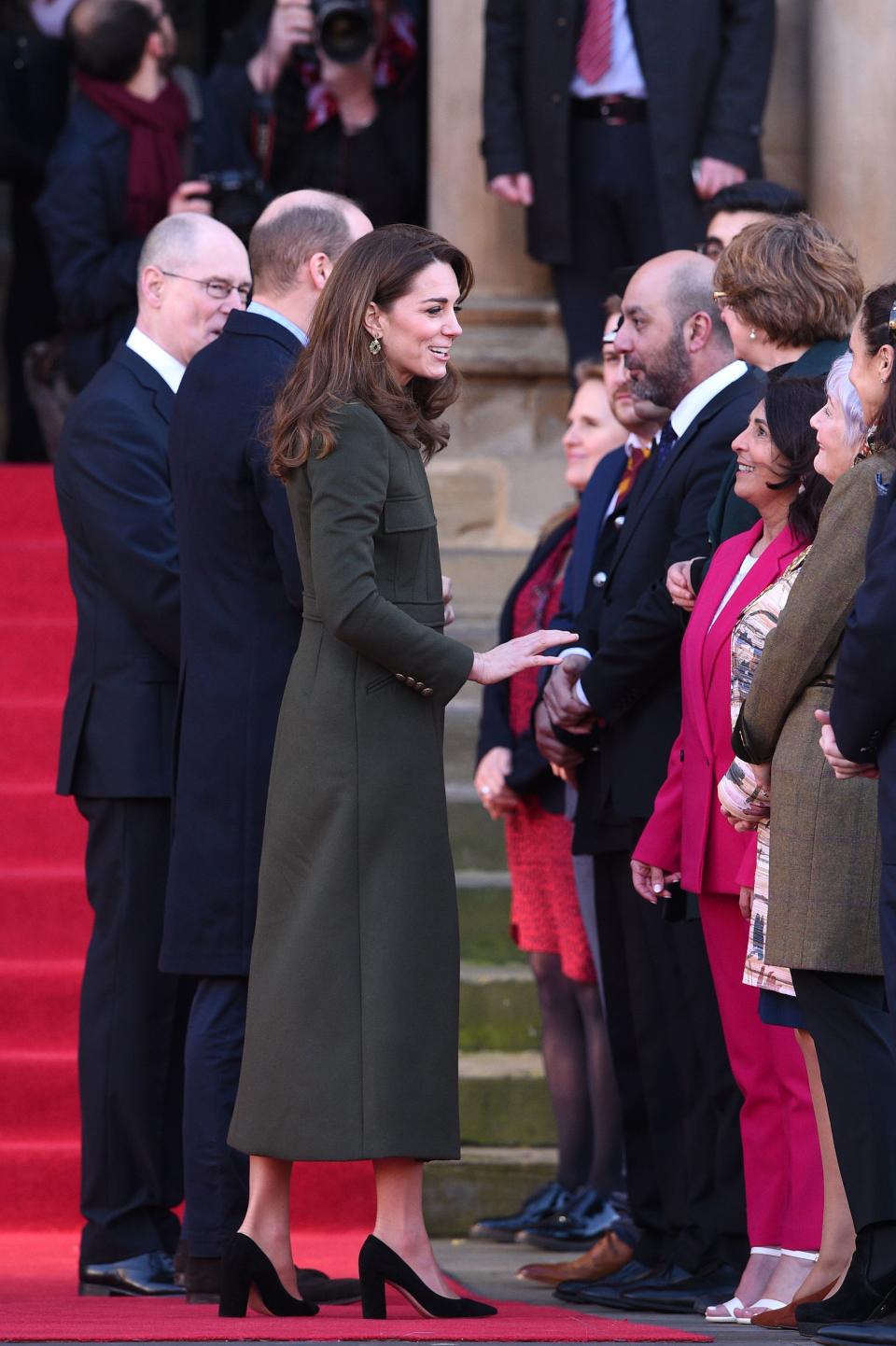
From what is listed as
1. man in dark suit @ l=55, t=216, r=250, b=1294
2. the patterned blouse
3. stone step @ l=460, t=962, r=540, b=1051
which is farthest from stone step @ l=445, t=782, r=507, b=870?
the patterned blouse

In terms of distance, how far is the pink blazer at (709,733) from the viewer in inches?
168

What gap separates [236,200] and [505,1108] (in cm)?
290

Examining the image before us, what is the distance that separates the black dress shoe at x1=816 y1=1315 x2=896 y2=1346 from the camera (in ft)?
11.5

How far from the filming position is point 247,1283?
389cm

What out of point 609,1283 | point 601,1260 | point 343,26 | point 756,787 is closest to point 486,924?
point 601,1260

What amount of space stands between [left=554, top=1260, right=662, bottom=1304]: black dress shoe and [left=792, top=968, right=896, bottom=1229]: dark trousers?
2.80ft

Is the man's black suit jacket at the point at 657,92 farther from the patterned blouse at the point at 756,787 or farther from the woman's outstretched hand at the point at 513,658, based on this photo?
the woman's outstretched hand at the point at 513,658

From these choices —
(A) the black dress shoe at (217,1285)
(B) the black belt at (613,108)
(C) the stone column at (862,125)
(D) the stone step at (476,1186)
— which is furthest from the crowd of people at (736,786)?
(C) the stone column at (862,125)

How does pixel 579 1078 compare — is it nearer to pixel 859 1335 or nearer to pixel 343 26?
pixel 859 1335

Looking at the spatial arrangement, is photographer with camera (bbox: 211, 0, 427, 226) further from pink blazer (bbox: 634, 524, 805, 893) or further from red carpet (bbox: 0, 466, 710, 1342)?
pink blazer (bbox: 634, 524, 805, 893)

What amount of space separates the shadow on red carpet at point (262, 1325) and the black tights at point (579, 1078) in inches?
43.1

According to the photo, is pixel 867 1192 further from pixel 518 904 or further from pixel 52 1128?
pixel 52 1128

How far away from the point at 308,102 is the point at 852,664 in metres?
5.12

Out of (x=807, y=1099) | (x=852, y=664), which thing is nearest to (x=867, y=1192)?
(x=807, y=1099)
